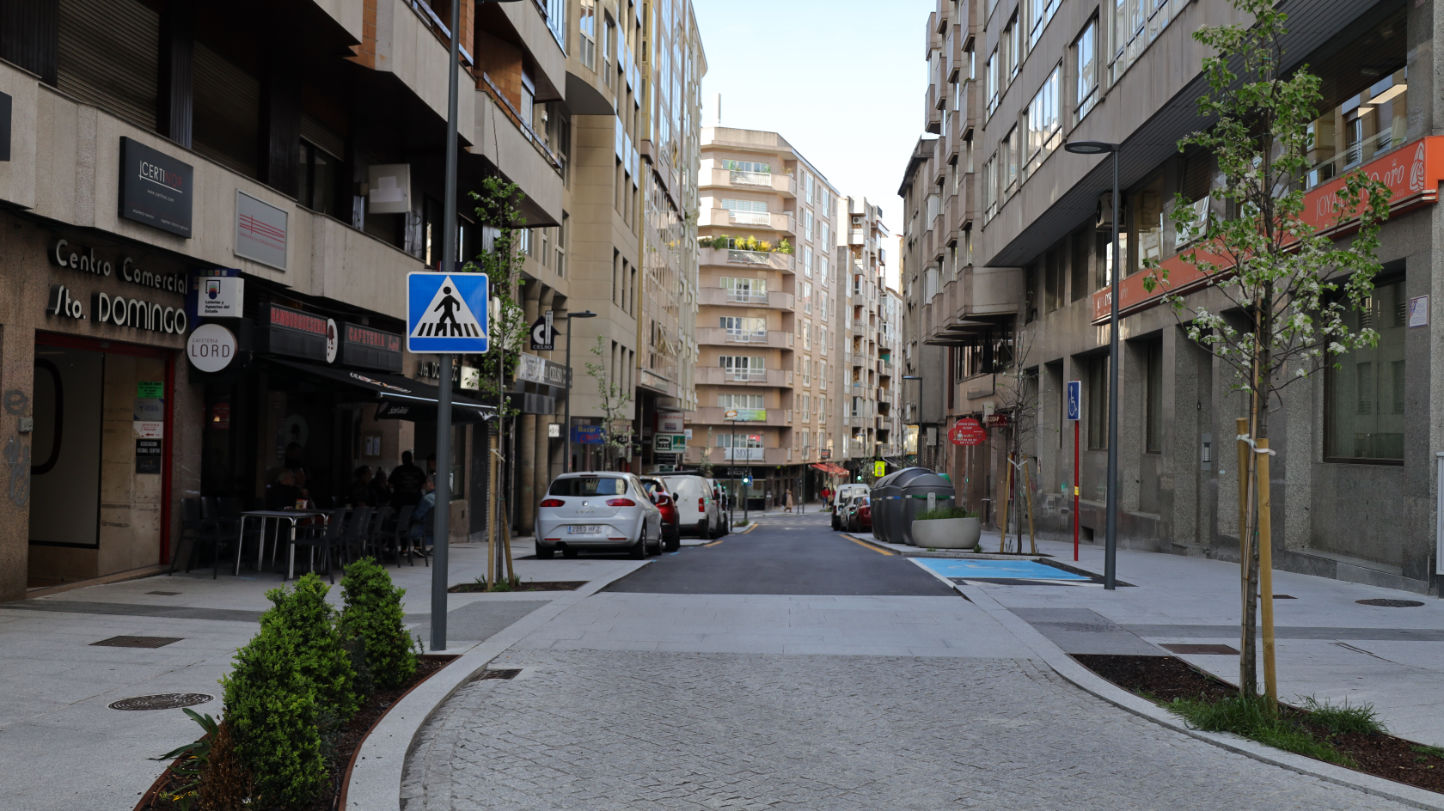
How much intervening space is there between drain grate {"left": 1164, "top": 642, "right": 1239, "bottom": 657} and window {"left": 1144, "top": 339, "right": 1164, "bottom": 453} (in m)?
17.5

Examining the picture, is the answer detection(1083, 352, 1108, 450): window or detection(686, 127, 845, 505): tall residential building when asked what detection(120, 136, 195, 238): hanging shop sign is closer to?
detection(1083, 352, 1108, 450): window

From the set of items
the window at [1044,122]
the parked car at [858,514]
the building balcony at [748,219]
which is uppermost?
the building balcony at [748,219]

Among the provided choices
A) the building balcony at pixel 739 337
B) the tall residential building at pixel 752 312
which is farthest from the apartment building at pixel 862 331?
the building balcony at pixel 739 337

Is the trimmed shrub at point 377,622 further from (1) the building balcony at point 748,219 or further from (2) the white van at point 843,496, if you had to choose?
(1) the building balcony at point 748,219

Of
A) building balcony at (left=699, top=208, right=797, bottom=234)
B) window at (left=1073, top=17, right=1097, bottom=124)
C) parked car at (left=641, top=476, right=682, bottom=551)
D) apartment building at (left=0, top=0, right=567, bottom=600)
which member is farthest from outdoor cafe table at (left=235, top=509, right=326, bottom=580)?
building balcony at (left=699, top=208, right=797, bottom=234)

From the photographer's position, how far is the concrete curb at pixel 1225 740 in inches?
230

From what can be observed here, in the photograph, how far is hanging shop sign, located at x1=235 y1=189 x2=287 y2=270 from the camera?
52.7 feet

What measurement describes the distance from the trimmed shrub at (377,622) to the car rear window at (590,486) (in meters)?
13.6

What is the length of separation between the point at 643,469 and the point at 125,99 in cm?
5097

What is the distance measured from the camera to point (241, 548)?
15.9 metres

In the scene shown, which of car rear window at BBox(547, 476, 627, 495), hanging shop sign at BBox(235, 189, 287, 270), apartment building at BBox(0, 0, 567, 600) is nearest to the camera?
apartment building at BBox(0, 0, 567, 600)

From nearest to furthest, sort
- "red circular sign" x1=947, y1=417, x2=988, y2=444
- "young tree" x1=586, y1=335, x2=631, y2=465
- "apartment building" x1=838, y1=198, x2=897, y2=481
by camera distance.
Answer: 1. "red circular sign" x1=947, y1=417, x2=988, y2=444
2. "young tree" x1=586, y1=335, x2=631, y2=465
3. "apartment building" x1=838, y1=198, x2=897, y2=481

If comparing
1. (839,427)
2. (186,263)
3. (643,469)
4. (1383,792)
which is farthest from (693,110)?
(1383,792)

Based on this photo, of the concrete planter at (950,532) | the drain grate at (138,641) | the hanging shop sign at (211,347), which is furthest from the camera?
the concrete planter at (950,532)
